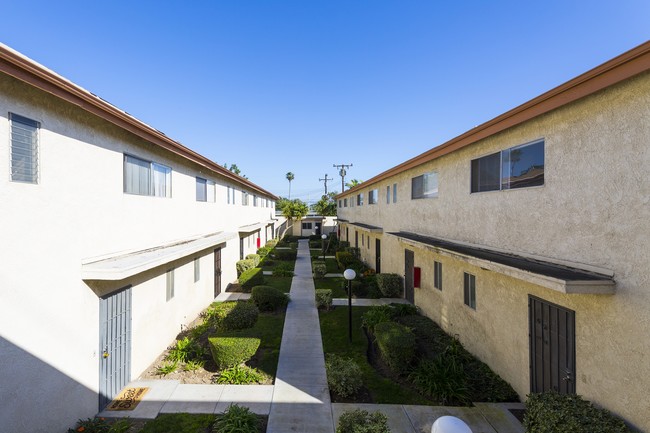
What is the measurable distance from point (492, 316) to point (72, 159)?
10.3 meters

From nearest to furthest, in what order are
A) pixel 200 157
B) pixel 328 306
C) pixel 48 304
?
pixel 48 304, pixel 200 157, pixel 328 306

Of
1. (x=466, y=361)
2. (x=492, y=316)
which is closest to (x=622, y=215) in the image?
(x=492, y=316)

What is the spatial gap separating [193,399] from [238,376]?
1.22m

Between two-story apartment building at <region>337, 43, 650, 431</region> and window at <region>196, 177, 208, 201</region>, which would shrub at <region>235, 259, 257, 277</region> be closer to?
window at <region>196, 177, 208, 201</region>

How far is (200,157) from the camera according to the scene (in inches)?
490

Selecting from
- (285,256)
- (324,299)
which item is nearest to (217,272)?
(324,299)

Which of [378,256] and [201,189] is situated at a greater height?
[201,189]

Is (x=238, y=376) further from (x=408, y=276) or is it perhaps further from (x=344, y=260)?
(x=344, y=260)

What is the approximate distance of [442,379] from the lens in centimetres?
775

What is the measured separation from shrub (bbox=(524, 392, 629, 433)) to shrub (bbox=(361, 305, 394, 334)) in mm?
6085

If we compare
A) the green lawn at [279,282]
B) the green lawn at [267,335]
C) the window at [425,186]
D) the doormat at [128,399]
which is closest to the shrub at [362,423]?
the green lawn at [267,335]

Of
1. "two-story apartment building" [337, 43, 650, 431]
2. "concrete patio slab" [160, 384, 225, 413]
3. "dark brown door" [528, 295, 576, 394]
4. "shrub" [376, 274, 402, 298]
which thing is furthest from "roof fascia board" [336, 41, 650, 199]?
"concrete patio slab" [160, 384, 225, 413]

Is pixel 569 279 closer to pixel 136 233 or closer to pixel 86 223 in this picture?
pixel 86 223

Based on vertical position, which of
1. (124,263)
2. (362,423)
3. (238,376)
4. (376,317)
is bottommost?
(238,376)
